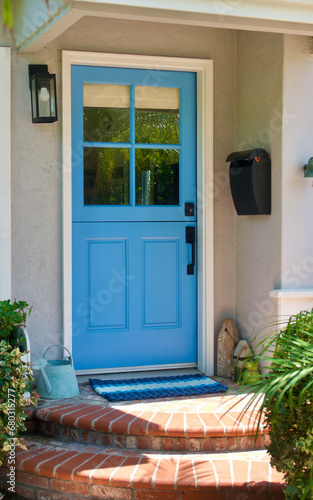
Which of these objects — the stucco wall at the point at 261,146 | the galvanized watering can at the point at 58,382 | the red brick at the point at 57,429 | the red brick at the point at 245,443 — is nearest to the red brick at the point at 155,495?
the red brick at the point at 245,443

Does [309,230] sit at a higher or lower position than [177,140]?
lower

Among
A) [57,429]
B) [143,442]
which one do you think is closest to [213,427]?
[143,442]

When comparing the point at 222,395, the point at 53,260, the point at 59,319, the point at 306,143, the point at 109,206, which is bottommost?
the point at 222,395

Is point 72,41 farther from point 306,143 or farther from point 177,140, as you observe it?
point 306,143

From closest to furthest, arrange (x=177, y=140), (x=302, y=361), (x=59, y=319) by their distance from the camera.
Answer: (x=302, y=361) → (x=59, y=319) → (x=177, y=140)

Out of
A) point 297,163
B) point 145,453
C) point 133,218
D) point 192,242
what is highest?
point 297,163

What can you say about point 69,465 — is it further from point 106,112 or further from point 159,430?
point 106,112

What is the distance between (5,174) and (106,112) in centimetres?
94

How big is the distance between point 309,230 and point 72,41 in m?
2.18

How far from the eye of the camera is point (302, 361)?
2.35 meters

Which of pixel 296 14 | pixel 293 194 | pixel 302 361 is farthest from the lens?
pixel 293 194

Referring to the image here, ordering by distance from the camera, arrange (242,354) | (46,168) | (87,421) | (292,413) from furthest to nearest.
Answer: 1. (242,354)
2. (46,168)
3. (87,421)
4. (292,413)

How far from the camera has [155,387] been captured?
4039mm

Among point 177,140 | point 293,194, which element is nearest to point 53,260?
point 177,140
